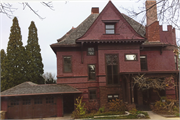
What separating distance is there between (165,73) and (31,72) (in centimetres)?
1818

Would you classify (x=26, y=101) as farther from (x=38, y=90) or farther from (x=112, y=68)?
(x=112, y=68)

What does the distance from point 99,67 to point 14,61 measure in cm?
1316

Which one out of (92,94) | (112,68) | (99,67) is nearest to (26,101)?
(92,94)

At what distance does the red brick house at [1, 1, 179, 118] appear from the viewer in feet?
49.2

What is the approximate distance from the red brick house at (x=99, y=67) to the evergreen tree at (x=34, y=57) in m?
9.12

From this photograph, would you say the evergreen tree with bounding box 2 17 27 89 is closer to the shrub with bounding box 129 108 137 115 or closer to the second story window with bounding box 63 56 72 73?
the second story window with bounding box 63 56 72 73

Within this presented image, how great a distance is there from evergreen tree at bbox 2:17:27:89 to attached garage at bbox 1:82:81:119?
8.55m

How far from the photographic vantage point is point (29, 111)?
14867mm

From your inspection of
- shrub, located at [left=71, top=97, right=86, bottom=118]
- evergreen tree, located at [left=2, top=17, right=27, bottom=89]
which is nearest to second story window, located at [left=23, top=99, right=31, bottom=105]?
shrub, located at [left=71, top=97, right=86, bottom=118]

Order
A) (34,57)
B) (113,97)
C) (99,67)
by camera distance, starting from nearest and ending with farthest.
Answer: (113,97), (99,67), (34,57)

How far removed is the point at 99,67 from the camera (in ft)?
53.0

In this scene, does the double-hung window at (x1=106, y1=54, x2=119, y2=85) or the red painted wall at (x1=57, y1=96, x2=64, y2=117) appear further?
the double-hung window at (x1=106, y1=54, x2=119, y2=85)

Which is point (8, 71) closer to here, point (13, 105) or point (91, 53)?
point (13, 105)

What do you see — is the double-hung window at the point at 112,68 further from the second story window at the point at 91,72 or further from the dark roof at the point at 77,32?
the dark roof at the point at 77,32
